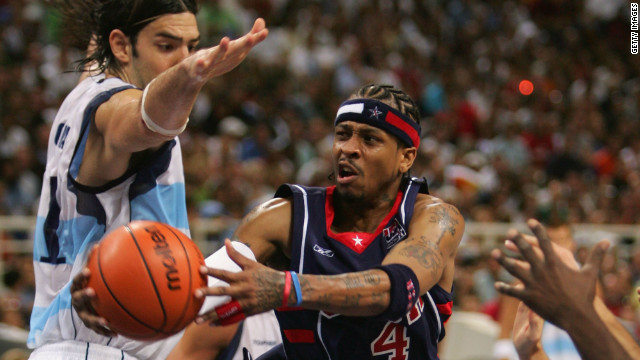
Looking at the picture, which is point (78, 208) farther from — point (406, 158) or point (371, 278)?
point (406, 158)

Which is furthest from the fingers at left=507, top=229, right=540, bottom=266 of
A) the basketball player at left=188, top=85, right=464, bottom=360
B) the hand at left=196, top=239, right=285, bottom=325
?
the hand at left=196, top=239, right=285, bottom=325

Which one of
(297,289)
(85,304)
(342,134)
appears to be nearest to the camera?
(297,289)

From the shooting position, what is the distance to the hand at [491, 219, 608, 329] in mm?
2533

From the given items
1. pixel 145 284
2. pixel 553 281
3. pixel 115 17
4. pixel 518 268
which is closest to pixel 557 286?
pixel 553 281

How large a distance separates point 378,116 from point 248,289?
3.98ft

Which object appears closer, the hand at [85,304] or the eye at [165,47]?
the hand at [85,304]

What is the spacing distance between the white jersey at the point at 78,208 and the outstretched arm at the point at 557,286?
1561mm

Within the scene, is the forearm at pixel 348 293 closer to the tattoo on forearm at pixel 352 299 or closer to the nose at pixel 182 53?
the tattoo on forearm at pixel 352 299

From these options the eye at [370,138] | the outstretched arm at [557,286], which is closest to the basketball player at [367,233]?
the eye at [370,138]

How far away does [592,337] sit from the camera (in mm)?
2592

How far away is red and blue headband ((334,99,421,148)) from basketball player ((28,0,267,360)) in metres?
0.75

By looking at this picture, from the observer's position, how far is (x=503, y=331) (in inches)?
273

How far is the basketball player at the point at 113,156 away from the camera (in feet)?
9.78

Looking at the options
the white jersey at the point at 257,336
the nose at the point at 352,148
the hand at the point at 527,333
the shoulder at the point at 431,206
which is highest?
the nose at the point at 352,148
